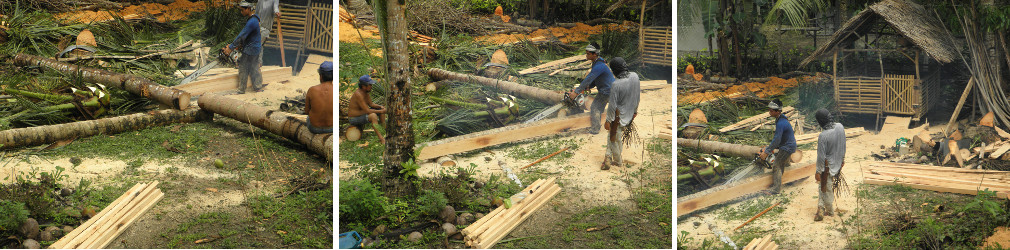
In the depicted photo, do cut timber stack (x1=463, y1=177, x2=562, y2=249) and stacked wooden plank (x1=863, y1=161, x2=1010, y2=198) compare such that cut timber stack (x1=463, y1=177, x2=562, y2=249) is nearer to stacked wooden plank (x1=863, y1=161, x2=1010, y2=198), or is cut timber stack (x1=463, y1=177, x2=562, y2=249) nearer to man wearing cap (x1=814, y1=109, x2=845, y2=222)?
man wearing cap (x1=814, y1=109, x2=845, y2=222)

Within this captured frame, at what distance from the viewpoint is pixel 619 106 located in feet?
25.3

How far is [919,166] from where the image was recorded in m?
7.97

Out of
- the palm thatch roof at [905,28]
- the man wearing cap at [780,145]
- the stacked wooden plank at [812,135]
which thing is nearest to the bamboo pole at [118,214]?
the man wearing cap at [780,145]

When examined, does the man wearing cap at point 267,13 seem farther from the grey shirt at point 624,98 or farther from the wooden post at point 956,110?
the wooden post at point 956,110

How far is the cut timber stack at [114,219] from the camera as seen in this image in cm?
645

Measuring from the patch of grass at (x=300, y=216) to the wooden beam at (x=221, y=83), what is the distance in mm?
1618

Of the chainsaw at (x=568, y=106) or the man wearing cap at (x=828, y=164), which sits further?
the chainsaw at (x=568, y=106)

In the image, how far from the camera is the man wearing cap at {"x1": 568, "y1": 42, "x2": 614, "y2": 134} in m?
7.79

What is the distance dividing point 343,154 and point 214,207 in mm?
1121

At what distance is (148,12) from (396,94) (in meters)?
3.48

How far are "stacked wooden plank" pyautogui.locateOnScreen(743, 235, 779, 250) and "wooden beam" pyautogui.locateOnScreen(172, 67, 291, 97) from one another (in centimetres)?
438

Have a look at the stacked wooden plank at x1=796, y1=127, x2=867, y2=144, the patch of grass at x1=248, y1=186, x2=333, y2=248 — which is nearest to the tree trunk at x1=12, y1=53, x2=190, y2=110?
the patch of grass at x1=248, y1=186, x2=333, y2=248

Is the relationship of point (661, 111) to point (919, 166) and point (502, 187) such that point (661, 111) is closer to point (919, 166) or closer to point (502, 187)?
point (502, 187)

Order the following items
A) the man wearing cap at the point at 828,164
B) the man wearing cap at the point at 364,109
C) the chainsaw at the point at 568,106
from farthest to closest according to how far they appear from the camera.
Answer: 1. the chainsaw at the point at 568,106
2. the man wearing cap at the point at 828,164
3. the man wearing cap at the point at 364,109
